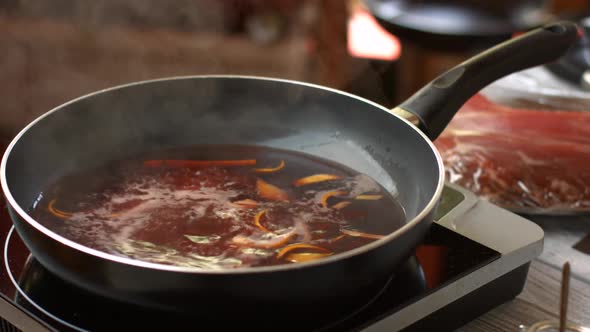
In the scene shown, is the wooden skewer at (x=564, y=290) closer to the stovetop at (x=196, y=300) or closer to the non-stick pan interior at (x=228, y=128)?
the stovetop at (x=196, y=300)

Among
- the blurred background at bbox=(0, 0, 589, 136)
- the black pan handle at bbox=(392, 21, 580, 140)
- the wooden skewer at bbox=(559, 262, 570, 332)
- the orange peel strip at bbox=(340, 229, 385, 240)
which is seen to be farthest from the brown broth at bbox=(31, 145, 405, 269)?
the blurred background at bbox=(0, 0, 589, 136)

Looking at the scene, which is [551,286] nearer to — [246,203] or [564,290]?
[564,290]

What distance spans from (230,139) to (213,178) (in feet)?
0.67

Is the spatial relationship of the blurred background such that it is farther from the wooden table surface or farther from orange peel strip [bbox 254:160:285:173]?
orange peel strip [bbox 254:160:285:173]

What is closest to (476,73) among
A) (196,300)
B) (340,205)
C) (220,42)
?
(340,205)

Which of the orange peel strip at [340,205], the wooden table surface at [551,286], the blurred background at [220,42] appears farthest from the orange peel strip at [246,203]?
the blurred background at [220,42]

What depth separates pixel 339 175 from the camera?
3.76 feet

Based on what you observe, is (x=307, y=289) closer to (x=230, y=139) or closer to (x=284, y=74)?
(x=230, y=139)

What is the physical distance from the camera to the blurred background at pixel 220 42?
2846 millimetres

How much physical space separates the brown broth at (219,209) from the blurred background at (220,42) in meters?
1.58

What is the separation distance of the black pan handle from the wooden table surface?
0.27m

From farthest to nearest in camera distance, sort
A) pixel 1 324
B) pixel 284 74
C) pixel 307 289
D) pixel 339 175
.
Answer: pixel 284 74, pixel 339 175, pixel 1 324, pixel 307 289

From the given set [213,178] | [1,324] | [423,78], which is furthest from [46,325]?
[423,78]

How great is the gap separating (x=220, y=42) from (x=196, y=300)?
105 inches
